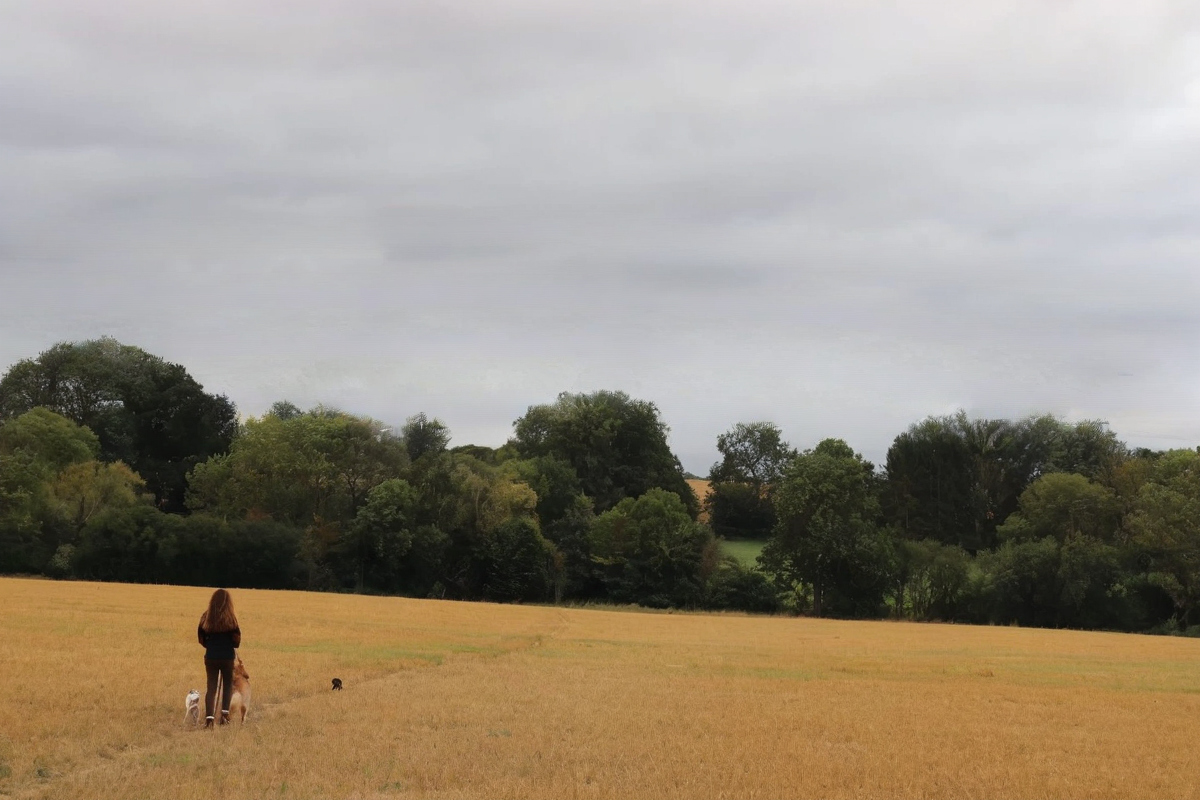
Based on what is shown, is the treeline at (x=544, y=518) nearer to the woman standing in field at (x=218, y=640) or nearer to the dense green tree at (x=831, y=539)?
the dense green tree at (x=831, y=539)

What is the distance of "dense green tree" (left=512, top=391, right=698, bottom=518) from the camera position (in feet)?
362

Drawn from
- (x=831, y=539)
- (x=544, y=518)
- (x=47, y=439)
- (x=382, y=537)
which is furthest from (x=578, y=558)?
(x=47, y=439)

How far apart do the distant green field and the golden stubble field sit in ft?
218

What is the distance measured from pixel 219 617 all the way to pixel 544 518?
8194 centimetres

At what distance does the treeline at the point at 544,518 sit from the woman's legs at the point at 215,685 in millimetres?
63084

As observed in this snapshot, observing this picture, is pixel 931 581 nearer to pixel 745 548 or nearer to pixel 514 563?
pixel 514 563

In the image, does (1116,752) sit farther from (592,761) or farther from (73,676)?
(73,676)

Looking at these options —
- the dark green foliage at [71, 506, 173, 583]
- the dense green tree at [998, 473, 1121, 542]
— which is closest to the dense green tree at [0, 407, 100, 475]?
the dark green foliage at [71, 506, 173, 583]

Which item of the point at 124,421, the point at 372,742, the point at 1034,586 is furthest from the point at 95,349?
the point at 372,742

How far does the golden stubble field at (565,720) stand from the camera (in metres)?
14.3

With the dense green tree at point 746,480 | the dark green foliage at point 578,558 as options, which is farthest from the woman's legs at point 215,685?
the dense green tree at point 746,480

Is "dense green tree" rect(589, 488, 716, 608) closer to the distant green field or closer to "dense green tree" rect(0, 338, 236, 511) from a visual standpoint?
the distant green field

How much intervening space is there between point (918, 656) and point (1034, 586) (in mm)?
43223

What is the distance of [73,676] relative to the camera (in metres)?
22.0
